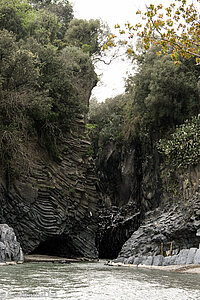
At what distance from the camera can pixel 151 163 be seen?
21.2 m

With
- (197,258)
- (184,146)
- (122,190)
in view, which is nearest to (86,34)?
(122,190)

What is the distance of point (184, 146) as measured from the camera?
17891 mm

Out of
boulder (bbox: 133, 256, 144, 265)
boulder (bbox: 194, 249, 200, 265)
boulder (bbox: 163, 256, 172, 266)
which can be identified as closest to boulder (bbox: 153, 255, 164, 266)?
boulder (bbox: 163, 256, 172, 266)

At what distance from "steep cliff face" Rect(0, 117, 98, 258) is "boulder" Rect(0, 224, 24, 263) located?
2446mm

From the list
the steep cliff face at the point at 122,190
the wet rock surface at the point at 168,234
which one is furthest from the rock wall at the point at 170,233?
the steep cliff face at the point at 122,190

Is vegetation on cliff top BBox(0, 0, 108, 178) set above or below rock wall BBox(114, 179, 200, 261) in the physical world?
above

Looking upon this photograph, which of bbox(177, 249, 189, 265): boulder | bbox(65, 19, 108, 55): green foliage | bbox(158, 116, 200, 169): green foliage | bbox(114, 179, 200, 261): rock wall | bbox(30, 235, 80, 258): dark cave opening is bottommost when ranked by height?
bbox(30, 235, 80, 258): dark cave opening

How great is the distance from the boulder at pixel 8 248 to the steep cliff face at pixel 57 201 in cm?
245

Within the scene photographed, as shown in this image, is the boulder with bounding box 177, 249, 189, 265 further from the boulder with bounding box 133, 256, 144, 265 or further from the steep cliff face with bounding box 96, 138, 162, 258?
the steep cliff face with bounding box 96, 138, 162, 258

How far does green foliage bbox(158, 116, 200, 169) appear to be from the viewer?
17.4 metres

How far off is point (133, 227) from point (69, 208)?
525 centimetres

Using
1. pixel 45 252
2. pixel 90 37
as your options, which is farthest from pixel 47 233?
pixel 90 37

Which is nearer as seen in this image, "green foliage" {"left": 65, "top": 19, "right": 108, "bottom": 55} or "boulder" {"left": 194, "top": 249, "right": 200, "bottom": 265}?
"boulder" {"left": 194, "top": 249, "right": 200, "bottom": 265}

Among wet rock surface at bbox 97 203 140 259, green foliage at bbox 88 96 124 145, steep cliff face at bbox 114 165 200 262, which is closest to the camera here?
steep cliff face at bbox 114 165 200 262
